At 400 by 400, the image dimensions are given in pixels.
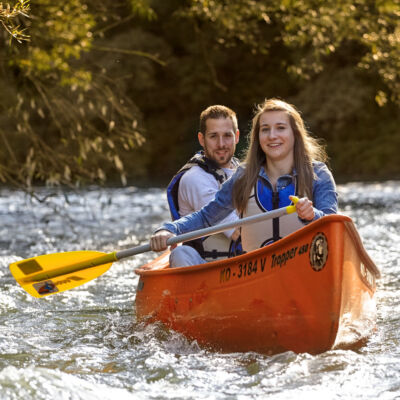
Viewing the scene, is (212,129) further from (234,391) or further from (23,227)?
(23,227)

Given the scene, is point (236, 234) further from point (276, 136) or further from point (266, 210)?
point (276, 136)

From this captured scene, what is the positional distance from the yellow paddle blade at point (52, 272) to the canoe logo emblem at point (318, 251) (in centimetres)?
175

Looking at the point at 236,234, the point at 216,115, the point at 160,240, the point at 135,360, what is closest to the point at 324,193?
the point at 236,234

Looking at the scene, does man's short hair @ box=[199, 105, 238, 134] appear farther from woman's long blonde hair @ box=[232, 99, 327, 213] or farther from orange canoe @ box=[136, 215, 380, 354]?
orange canoe @ box=[136, 215, 380, 354]

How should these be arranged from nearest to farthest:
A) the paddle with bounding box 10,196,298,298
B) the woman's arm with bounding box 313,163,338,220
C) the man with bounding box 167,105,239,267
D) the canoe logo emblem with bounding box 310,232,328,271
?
the canoe logo emblem with bounding box 310,232,328,271, the woman's arm with bounding box 313,163,338,220, the man with bounding box 167,105,239,267, the paddle with bounding box 10,196,298,298

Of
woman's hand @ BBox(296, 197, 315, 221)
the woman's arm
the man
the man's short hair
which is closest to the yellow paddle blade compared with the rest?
the man

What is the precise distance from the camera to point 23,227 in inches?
412

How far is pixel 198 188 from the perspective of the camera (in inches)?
176

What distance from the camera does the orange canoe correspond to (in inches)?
124

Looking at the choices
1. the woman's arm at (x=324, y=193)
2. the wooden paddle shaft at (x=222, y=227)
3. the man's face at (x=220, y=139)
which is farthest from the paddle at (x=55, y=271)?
the woman's arm at (x=324, y=193)

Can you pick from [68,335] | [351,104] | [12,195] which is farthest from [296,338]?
[351,104]

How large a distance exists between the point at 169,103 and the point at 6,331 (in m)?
24.3

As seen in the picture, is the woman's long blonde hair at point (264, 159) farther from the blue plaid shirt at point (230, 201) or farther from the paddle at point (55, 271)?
the paddle at point (55, 271)

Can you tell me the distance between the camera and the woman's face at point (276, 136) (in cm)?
374
